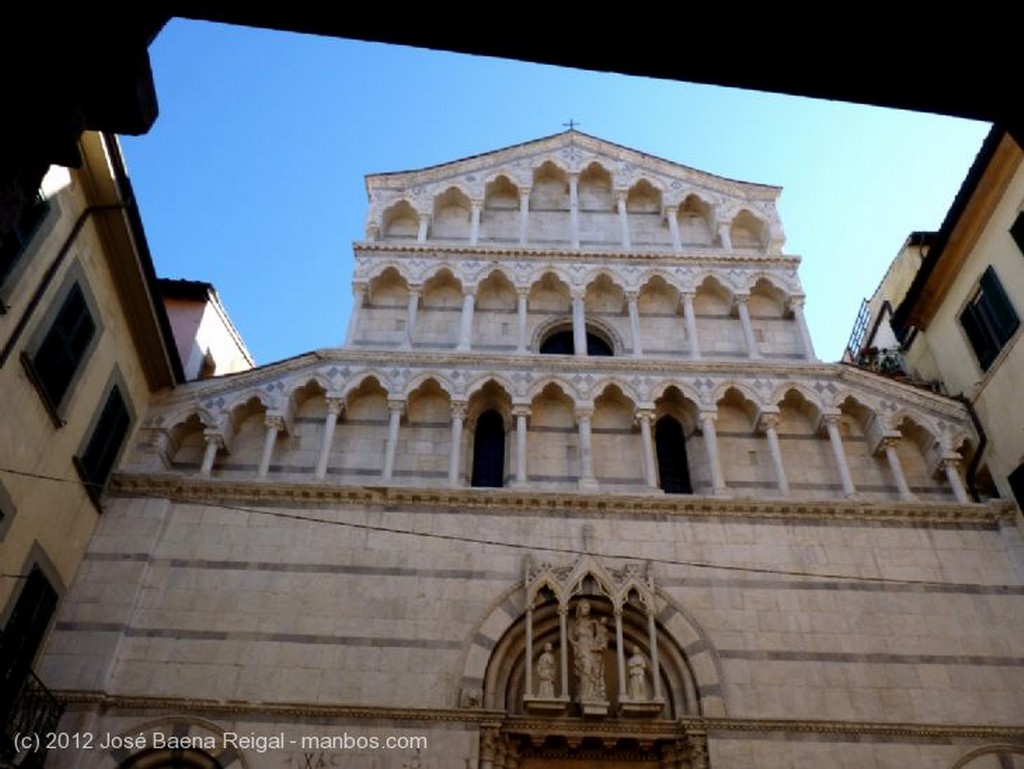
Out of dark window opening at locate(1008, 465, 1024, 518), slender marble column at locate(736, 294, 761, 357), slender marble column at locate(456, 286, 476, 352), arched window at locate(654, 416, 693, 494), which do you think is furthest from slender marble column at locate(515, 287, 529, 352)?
dark window opening at locate(1008, 465, 1024, 518)

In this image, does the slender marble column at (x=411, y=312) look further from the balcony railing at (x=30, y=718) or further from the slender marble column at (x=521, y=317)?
the balcony railing at (x=30, y=718)

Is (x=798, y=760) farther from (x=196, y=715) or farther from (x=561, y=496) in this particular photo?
(x=196, y=715)

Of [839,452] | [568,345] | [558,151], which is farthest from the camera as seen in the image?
[558,151]

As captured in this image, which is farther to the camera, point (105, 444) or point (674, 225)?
point (674, 225)

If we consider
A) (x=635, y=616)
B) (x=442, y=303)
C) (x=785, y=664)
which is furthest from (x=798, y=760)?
(x=442, y=303)

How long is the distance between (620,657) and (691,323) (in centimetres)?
580

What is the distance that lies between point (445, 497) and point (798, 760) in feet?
16.6

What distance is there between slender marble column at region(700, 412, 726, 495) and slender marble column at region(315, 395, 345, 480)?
520 centimetres

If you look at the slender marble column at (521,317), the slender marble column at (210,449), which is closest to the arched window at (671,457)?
the slender marble column at (521,317)

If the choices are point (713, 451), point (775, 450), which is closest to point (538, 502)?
point (713, 451)

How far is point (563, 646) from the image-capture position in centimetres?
942

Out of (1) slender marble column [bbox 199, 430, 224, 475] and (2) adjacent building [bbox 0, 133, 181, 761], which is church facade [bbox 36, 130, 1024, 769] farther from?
(2) adjacent building [bbox 0, 133, 181, 761]

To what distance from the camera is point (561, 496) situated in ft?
35.2

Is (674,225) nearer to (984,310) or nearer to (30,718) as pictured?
(984,310)
